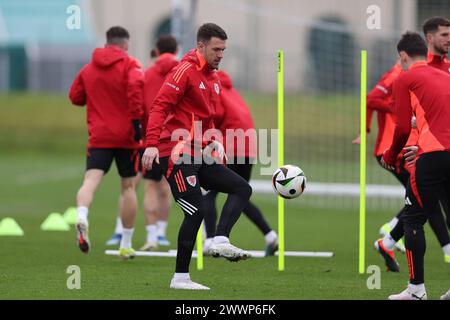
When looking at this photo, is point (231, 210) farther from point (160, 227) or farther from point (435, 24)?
point (160, 227)

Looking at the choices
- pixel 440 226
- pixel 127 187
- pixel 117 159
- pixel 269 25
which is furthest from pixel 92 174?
pixel 269 25

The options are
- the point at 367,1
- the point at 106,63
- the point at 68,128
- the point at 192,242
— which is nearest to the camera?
the point at 192,242

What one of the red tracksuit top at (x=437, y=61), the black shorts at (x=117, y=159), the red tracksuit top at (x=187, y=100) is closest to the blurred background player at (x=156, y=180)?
the black shorts at (x=117, y=159)

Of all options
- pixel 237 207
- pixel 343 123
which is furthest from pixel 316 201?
pixel 237 207

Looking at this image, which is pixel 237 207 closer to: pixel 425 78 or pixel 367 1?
pixel 425 78

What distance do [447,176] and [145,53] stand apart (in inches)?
1110

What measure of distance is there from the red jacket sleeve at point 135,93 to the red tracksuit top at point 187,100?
2283mm

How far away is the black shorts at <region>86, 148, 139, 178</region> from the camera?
38.0 ft

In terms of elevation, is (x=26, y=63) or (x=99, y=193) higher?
(x=26, y=63)

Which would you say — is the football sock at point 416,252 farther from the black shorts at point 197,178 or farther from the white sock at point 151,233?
the white sock at point 151,233

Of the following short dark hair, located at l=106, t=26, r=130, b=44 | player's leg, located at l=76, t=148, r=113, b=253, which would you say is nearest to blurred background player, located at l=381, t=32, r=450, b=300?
player's leg, located at l=76, t=148, r=113, b=253

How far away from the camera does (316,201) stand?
21812 mm

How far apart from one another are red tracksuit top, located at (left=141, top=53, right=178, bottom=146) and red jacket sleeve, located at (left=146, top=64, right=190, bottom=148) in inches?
138

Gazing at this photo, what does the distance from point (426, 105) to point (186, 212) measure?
2.17m
